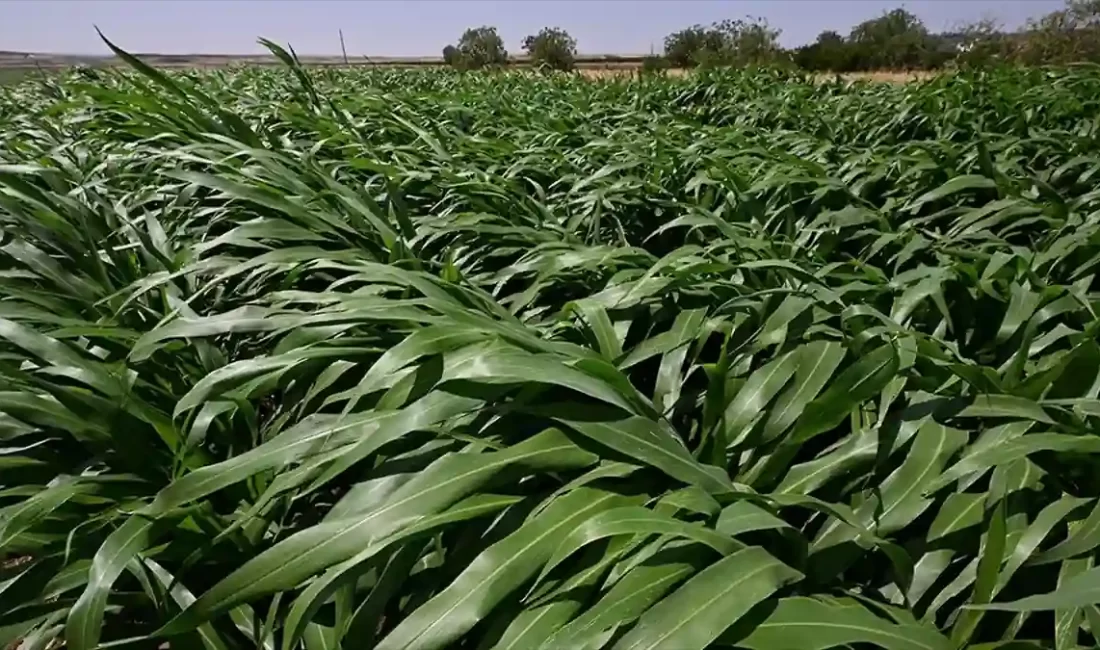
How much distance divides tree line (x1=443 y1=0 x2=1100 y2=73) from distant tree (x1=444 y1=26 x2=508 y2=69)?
0.09 m

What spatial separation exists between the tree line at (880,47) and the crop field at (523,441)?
1067 centimetres

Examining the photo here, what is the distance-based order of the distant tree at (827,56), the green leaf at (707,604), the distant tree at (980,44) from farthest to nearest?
the distant tree at (827,56) < the distant tree at (980,44) < the green leaf at (707,604)

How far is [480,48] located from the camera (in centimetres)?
2630

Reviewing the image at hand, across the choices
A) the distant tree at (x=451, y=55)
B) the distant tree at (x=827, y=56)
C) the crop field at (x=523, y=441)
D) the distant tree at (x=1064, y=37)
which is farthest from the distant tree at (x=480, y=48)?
the crop field at (x=523, y=441)

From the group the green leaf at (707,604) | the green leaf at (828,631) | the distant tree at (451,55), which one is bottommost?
the green leaf at (828,631)

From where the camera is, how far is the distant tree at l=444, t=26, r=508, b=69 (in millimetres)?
25359

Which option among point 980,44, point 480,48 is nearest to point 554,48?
point 480,48

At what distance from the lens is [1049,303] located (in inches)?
60.8

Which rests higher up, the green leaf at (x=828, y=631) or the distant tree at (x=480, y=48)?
the distant tree at (x=480, y=48)

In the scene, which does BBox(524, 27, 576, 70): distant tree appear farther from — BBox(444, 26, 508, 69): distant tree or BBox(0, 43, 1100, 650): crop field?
BBox(0, 43, 1100, 650): crop field

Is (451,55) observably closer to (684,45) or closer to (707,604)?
(684,45)

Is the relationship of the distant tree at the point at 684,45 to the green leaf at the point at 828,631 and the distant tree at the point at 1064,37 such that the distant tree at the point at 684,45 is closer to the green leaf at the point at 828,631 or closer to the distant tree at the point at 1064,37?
the distant tree at the point at 1064,37

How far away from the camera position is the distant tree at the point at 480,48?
2536 centimetres

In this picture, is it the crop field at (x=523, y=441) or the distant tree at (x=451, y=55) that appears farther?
the distant tree at (x=451, y=55)
